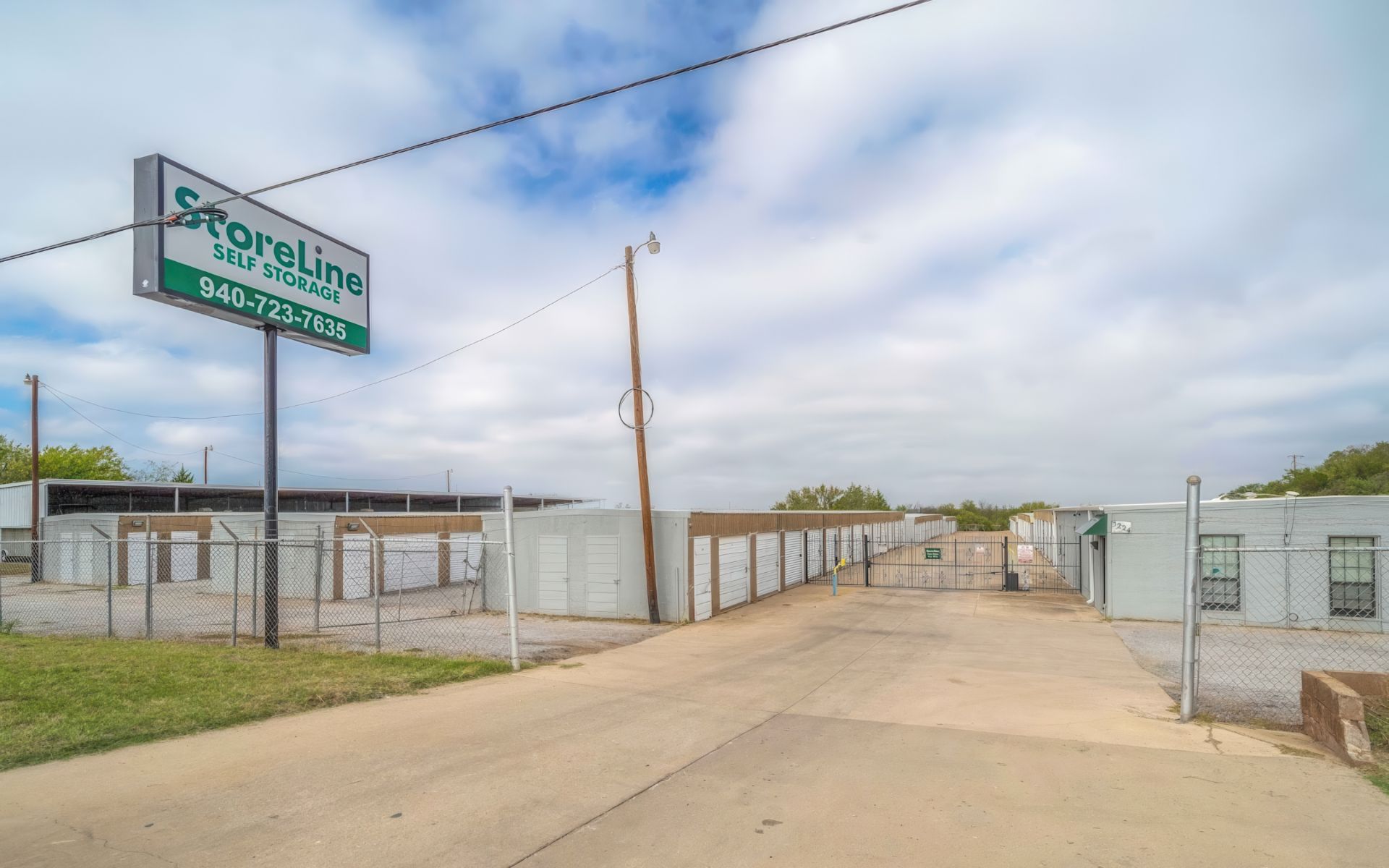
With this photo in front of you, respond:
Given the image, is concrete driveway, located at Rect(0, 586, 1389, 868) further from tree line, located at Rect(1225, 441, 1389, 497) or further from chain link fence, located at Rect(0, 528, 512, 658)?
tree line, located at Rect(1225, 441, 1389, 497)

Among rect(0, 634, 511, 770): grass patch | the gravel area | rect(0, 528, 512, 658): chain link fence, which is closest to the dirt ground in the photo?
rect(0, 528, 512, 658): chain link fence

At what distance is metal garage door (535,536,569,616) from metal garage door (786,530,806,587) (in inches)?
398

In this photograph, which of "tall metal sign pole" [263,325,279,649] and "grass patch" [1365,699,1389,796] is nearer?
"grass patch" [1365,699,1389,796]

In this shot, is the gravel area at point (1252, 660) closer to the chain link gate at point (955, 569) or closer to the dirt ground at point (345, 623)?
the chain link gate at point (955, 569)

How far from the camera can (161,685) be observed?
946cm

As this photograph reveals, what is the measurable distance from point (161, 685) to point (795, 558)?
2208cm

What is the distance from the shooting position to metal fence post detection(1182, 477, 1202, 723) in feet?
25.9

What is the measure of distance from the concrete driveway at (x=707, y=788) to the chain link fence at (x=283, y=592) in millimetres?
3868

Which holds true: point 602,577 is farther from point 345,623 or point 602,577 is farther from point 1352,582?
point 1352,582

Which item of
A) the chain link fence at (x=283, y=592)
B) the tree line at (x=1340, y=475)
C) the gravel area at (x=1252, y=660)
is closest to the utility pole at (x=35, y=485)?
the chain link fence at (x=283, y=592)

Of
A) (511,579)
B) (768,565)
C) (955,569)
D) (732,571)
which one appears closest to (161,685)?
(511,579)

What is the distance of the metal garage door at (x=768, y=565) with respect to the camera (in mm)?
24125

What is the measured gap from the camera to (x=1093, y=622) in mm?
18812

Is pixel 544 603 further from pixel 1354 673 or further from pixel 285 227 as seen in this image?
pixel 1354 673
